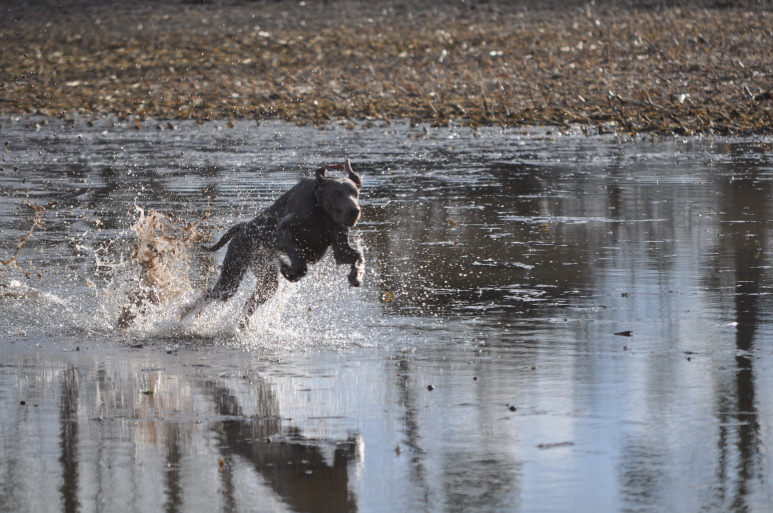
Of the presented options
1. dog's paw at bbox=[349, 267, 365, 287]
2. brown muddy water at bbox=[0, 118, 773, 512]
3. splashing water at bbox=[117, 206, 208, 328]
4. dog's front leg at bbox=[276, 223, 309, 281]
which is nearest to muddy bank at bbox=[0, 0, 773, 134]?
brown muddy water at bbox=[0, 118, 773, 512]

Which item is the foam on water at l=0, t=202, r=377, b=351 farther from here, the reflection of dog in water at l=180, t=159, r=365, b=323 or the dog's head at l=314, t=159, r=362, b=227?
the dog's head at l=314, t=159, r=362, b=227

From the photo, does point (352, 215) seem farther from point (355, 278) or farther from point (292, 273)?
point (292, 273)

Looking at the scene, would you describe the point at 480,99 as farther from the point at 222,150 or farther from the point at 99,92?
the point at 99,92

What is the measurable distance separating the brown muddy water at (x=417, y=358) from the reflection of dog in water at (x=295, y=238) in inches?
11.1

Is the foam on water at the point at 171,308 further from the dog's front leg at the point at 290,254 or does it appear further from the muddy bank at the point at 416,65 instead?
the muddy bank at the point at 416,65

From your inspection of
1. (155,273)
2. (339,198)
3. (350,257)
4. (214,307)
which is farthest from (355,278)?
(155,273)

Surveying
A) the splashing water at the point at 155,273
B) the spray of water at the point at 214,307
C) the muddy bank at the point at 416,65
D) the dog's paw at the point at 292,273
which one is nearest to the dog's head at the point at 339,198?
the dog's paw at the point at 292,273

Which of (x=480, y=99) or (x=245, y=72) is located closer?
(x=480, y=99)

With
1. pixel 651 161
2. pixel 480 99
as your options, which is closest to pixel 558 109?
pixel 480 99

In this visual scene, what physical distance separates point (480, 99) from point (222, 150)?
7.45 meters

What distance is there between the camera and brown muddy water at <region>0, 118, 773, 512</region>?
20.6 ft

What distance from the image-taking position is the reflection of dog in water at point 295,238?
966cm

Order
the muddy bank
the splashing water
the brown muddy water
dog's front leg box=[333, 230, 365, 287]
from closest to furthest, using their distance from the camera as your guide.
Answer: the brown muddy water
dog's front leg box=[333, 230, 365, 287]
the splashing water
the muddy bank

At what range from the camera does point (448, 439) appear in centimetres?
689
